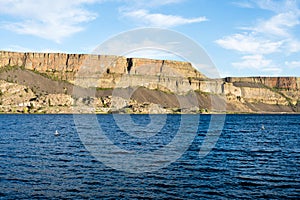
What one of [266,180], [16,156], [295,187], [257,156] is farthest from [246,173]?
[16,156]

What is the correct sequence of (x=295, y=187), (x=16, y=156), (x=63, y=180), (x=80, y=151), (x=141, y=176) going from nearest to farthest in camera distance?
(x=295, y=187)
(x=63, y=180)
(x=141, y=176)
(x=16, y=156)
(x=80, y=151)

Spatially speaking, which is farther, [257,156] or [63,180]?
[257,156]

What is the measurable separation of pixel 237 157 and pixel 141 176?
1717 cm

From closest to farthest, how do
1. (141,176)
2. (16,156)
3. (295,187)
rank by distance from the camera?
(295,187), (141,176), (16,156)

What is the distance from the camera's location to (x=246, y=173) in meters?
34.1

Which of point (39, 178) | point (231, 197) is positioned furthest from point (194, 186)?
point (39, 178)

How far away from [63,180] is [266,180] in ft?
57.1

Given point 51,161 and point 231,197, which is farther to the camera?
point 51,161

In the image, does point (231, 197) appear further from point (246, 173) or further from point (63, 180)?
point (63, 180)

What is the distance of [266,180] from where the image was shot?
30984 mm

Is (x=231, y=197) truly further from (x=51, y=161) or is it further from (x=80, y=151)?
(x=80, y=151)

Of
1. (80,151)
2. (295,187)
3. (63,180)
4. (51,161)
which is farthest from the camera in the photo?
(80,151)

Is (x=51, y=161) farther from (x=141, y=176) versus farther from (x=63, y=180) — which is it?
(x=141, y=176)

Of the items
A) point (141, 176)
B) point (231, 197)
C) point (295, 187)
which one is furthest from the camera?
point (141, 176)
